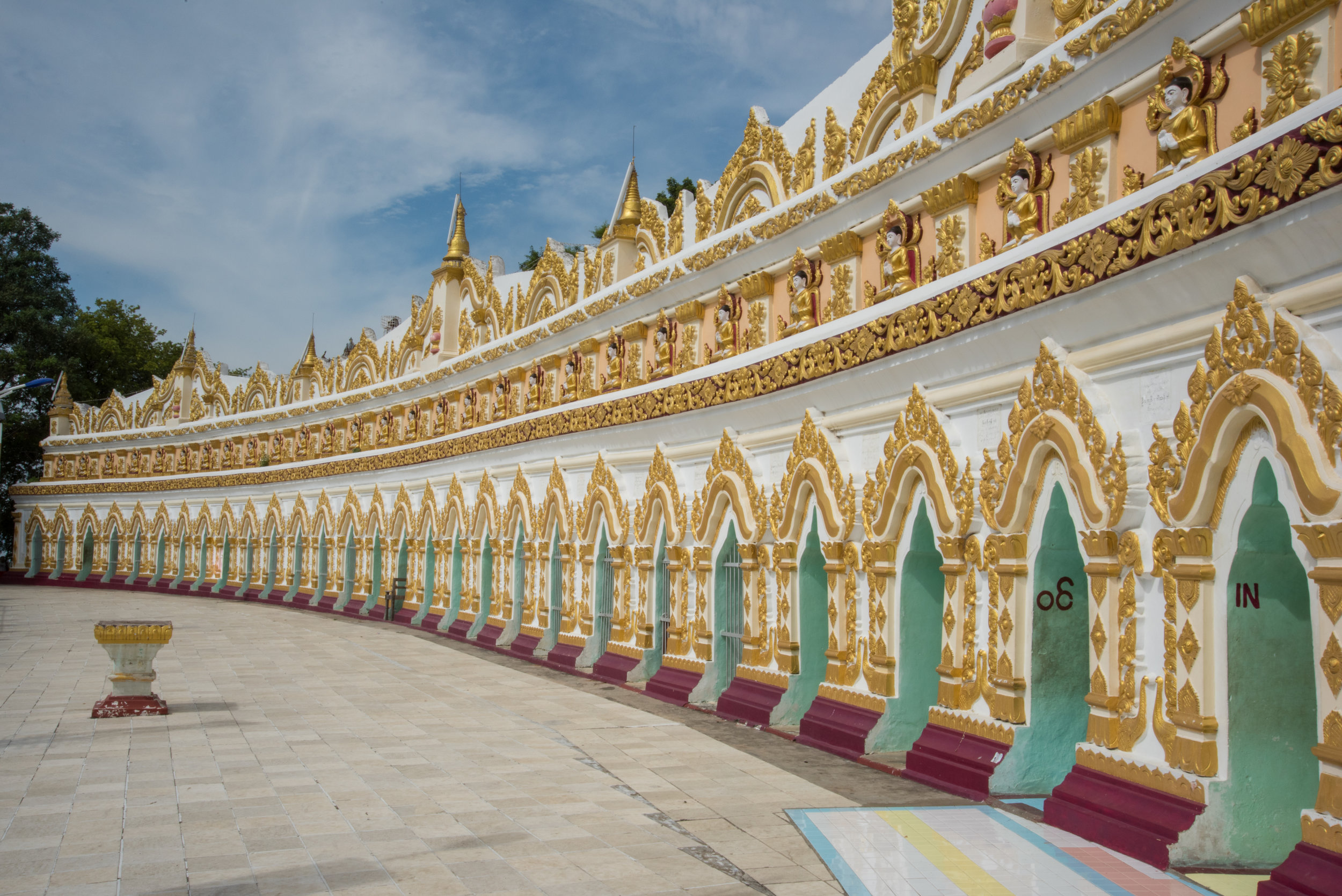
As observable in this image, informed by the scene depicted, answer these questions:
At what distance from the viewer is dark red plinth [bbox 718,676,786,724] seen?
435 inches

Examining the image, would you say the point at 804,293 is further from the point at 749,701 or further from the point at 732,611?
the point at 749,701

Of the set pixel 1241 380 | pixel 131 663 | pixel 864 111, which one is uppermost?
pixel 864 111

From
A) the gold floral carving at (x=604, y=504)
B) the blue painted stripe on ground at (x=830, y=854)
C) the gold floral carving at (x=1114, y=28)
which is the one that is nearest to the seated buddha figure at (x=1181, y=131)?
the gold floral carving at (x=1114, y=28)

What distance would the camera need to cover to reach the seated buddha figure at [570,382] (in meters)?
16.9

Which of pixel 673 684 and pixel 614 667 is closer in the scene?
pixel 673 684

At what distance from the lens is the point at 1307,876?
16.6 ft

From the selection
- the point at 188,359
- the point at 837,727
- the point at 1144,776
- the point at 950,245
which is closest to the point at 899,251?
the point at 950,245

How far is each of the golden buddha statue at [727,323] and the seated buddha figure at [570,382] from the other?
169 inches

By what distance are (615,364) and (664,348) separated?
1453mm

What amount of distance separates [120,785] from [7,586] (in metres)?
34.1

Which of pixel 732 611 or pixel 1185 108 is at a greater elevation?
pixel 1185 108

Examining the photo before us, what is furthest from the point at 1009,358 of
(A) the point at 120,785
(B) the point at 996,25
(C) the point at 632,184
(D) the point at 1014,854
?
(C) the point at 632,184

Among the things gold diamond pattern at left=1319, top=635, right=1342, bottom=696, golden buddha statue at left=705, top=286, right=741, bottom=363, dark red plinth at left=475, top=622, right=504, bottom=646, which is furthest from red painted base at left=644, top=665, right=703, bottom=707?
gold diamond pattern at left=1319, top=635, right=1342, bottom=696

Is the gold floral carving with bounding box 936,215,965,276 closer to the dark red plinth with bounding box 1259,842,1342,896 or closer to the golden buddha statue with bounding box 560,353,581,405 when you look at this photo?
the dark red plinth with bounding box 1259,842,1342,896
